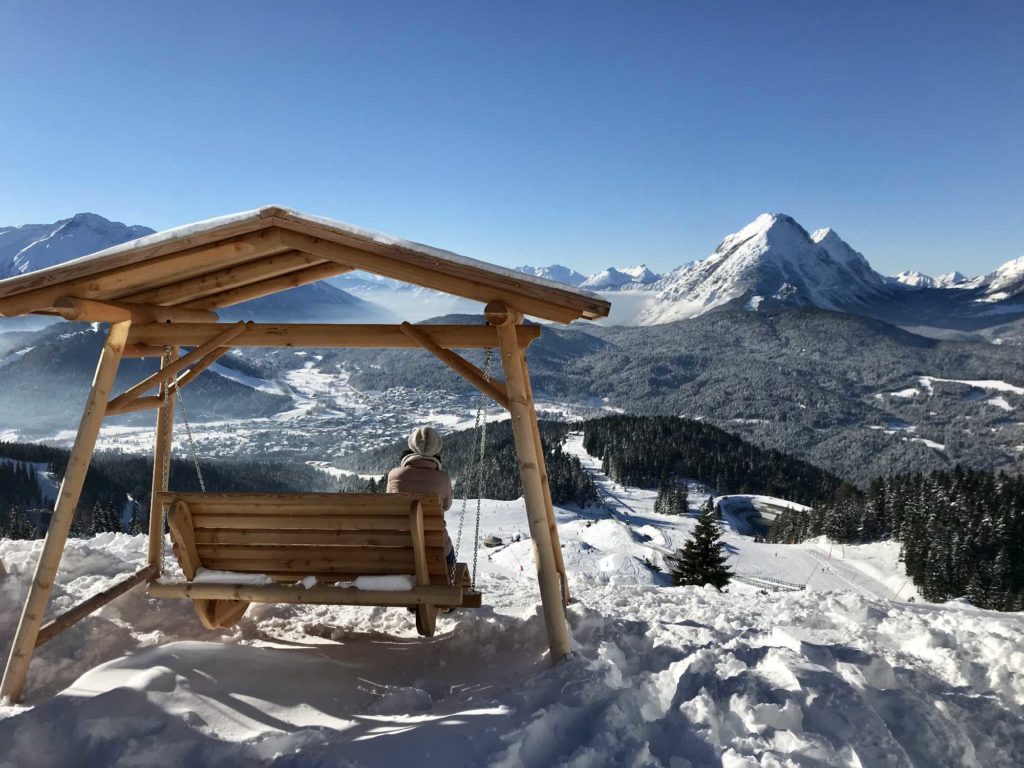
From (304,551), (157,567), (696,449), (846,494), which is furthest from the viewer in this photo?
(696,449)

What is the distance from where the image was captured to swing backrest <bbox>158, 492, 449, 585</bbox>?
470 cm

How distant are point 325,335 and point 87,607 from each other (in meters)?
2.89

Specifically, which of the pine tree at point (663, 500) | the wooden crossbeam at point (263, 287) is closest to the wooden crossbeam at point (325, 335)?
the wooden crossbeam at point (263, 287)

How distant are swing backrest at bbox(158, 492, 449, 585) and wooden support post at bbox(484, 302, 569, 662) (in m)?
0.69

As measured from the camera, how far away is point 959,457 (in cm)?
19912

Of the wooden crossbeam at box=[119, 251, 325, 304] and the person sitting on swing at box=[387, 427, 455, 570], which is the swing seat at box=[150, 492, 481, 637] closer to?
the person sitting on swing at box=[387, 427, 455, 570]

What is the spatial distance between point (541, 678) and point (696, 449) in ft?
395

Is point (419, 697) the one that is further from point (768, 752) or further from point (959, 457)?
point (959, 457)

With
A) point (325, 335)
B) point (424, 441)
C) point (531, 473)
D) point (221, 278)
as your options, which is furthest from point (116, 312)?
point (531, 473)

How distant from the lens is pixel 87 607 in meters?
5.31

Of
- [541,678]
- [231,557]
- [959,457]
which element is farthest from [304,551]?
[959,457]

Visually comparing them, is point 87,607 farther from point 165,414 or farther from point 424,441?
point 424,441

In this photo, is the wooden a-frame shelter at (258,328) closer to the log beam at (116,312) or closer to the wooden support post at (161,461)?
the log beam at (116,312)

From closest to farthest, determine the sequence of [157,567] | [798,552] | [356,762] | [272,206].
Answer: [356,762]
[272,206]
[157,567]
[798,552]
